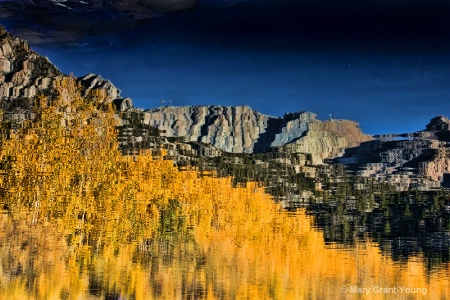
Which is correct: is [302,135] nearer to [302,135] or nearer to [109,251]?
[302,135]

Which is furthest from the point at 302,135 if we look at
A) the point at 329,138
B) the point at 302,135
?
the point at 329,138

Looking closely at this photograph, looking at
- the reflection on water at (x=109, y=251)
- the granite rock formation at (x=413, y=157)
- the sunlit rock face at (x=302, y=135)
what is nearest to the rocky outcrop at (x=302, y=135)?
the sunlit rock face at (x=302, y=135)

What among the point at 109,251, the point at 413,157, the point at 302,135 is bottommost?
the point at 109,251

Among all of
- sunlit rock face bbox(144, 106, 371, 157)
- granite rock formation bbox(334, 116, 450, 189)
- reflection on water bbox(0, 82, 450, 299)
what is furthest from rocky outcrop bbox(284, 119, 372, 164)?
reflection on water bbox(0, 82, 450, 299)

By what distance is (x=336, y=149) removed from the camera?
9481 centimetres

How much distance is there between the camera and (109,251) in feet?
116

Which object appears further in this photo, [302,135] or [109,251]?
[302,135]

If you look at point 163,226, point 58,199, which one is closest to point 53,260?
point 58,199

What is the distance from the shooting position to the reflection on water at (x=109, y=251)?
30.9m

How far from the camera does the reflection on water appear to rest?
30875mm

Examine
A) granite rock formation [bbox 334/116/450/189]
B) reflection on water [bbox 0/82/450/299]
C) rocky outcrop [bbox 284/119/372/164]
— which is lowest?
reflection on water [bbox 0/82/450/299]

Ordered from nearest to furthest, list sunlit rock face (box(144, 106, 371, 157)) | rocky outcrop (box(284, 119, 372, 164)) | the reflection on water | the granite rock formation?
the reflection on water < the granite rock formation < rocky outcrop (box(284, 119, 372, 164)) < sunlit rock face (box(144, 106, 371, 157))

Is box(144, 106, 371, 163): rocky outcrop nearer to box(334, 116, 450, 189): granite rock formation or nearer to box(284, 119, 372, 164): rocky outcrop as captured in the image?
box(284, 119, 372, 164): rocky outcrop

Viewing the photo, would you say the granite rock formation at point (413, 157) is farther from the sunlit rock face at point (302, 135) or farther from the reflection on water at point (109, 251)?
the reflection on water at point (109, 251)
